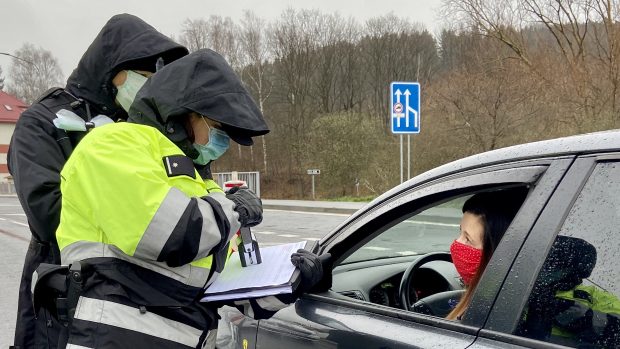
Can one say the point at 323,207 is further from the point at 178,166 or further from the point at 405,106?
the point at 178,166

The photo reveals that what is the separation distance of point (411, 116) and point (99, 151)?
27.8ft

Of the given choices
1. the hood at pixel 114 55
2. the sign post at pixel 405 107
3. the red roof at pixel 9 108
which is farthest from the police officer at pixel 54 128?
the red roof at pixel 9 108

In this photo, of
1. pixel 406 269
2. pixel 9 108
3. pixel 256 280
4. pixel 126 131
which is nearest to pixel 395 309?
pixel 256 280

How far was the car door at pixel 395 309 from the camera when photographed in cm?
127

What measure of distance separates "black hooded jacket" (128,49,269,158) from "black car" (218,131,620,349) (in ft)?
1.83

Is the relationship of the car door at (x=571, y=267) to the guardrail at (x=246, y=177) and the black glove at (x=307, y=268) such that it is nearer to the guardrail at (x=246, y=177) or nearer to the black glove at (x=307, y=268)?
the black glove at (x=307, y=268)

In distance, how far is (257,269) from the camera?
5.76 feet

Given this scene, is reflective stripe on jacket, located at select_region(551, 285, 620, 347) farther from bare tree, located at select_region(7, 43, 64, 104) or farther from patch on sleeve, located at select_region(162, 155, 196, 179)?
bare tree, located at select_region(7, 43, 64, 104)

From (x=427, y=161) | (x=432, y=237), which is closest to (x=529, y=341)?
(x=432, y=237)

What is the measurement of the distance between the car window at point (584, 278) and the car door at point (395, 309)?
86 mm

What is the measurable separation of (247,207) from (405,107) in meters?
8.09

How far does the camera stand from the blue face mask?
175cm

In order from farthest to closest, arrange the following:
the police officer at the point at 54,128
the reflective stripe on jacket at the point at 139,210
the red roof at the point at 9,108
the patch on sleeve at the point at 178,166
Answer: the red roof at the point at 9,108 < the police officer at the point at 54,128 < the patch on sleeve at the point at 178,166 < the reflective stripe on jacket at the point at 139,210

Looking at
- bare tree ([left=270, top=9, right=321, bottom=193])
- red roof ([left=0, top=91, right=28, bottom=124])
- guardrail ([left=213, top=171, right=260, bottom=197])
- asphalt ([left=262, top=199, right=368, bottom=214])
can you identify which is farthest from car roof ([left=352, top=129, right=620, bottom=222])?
red roof ([left=0, top=91, right=28, bottom=124])
